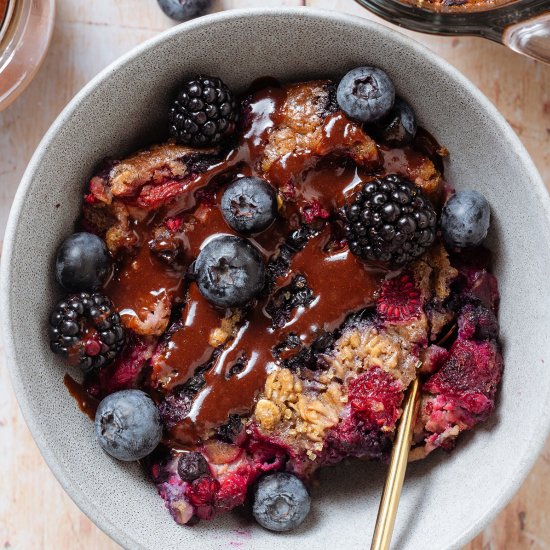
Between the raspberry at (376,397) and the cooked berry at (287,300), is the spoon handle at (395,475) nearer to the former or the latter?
the raspberry at (376,397)

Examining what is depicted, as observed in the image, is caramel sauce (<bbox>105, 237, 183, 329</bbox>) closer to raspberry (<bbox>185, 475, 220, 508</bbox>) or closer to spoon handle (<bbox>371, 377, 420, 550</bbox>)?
raspberry (<bbox>185, 475, 220, 508</bbox>)

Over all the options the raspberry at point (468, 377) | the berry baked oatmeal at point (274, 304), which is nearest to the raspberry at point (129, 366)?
the berry baked oatmeal at point (274, 304)

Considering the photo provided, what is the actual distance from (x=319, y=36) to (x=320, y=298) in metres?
0.56

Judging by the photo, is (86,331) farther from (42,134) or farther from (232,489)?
(42,134)

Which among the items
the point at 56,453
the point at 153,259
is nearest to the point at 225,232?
the point at 153,259

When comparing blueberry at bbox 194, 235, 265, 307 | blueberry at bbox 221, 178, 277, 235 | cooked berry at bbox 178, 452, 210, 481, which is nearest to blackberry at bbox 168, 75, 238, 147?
blueberry at bbox 221, 178, 277, 235

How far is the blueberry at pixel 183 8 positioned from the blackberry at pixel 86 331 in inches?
29.3

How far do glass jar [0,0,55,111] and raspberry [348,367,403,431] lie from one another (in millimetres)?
1078

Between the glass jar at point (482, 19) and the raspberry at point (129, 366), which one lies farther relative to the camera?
the glass jar at point (482, 19)

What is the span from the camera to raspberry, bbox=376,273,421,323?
166 centimetres

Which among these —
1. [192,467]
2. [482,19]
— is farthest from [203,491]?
[482,19]

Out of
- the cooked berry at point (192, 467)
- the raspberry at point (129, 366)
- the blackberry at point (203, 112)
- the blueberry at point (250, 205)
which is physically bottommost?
the cooked berry at point (192, 467)

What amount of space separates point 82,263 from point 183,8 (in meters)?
0.70

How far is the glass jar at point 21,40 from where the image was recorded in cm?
186
